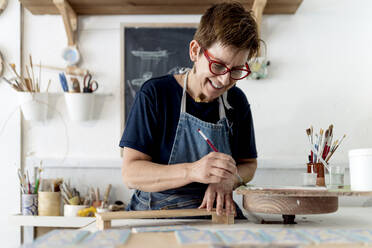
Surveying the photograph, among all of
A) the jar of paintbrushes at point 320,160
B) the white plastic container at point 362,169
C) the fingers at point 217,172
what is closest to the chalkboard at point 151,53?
the jar of paintbrushes at point 320,160

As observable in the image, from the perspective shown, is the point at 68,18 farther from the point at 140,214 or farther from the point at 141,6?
the point at 140,214

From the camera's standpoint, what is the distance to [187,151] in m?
1.64

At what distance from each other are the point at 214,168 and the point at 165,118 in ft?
1.19

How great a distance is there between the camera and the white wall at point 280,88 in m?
2.59

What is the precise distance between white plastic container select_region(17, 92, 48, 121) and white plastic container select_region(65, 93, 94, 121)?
17cm

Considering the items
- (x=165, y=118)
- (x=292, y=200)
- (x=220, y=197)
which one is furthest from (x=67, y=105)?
(x=292, y=200)

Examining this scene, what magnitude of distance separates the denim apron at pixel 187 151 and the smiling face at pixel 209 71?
56 mm

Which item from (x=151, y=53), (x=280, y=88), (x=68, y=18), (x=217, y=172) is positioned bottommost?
(x=217, y=172)

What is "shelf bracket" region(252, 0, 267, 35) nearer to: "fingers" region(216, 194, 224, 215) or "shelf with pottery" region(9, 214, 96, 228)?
"fingers" region(216, 194, 224, 215)

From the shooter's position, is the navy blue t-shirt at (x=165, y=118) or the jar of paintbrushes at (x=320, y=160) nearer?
the navy blue t-shirt at (x=165, y=118)

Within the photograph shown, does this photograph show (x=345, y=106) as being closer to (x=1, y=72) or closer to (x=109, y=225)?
(x=109, y=225)

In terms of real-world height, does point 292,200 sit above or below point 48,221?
above

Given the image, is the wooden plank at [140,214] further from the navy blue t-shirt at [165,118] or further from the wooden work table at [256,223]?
the navy blue t-shirt at [165,118]

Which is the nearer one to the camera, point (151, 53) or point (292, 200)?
point (292, 200)
